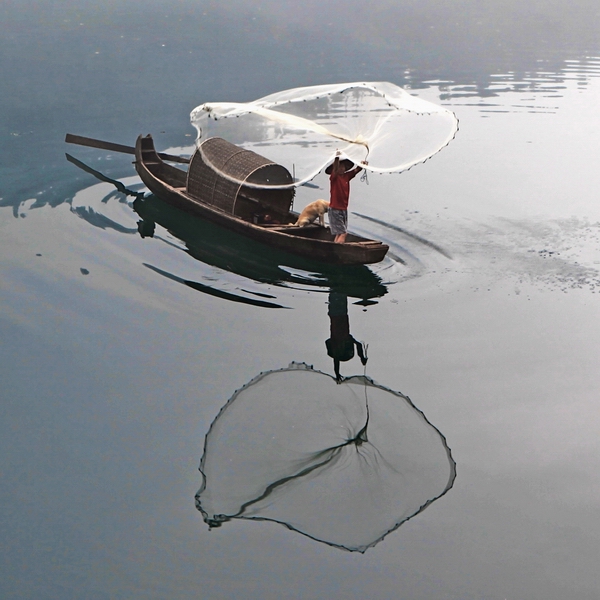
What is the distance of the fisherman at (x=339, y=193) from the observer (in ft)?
36.7

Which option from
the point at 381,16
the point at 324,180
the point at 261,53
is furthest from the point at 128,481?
the point at 381,16

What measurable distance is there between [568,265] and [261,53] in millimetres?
22703

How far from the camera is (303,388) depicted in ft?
29.1

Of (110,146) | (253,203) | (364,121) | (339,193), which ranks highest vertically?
(364,121)

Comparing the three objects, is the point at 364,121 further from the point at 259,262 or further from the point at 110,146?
the point at 110,146

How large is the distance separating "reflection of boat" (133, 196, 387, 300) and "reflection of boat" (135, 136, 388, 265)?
0.85 ft

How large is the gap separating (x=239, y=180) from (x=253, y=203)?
49 cm

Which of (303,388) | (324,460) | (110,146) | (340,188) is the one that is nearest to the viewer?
(324,460)

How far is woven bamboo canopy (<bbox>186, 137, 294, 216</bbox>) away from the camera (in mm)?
12547

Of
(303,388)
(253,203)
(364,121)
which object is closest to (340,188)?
(364,121)

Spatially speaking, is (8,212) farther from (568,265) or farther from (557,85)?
(557,85)

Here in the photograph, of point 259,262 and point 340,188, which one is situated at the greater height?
point 340,188

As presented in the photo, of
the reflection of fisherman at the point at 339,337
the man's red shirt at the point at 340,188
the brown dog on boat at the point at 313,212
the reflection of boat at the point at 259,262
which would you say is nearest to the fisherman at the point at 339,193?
the man's red shirt at the point at 340,188

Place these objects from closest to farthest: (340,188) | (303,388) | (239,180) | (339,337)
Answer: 1. (303,388)
2. (339,337)
3. (340,188)
4. (239,180)
